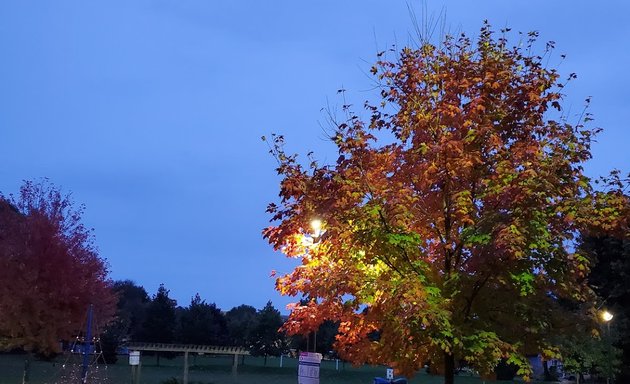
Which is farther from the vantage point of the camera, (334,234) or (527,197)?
(334,234)

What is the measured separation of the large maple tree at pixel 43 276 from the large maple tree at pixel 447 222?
16721mm

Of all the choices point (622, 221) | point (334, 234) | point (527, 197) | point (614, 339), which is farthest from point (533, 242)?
point (614, 339)

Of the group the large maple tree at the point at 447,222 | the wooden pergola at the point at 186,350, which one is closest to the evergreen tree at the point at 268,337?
the wooden pergola at the point at 186,350

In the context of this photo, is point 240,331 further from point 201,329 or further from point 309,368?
point 309,368

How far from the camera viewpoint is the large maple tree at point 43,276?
82.8 ft

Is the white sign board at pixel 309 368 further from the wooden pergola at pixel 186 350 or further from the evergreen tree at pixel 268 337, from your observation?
the evergreen tree at pixel 268 337

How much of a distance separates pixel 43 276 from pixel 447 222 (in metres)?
19.7

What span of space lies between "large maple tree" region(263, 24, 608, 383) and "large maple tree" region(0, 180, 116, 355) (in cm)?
1672

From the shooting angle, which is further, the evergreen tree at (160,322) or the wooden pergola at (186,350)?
the evergreen tree at (160,322)

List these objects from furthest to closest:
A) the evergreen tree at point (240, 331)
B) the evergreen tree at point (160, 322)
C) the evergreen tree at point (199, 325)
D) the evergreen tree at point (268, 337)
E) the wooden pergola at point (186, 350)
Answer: the evergreen tree at point (240, 331) → the evergreen tree at point (268, 337) → the evergreen tree at point (199, 325) → the evergreen tree at point (160, 322) → the wooden pergola at point (186, 350)

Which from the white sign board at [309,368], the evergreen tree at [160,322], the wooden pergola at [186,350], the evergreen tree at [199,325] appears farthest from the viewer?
the evergreen tree at [199,325]

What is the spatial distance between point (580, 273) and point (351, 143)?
454 cm

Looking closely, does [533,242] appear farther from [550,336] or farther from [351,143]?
[351,143]

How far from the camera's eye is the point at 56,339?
27281mm
